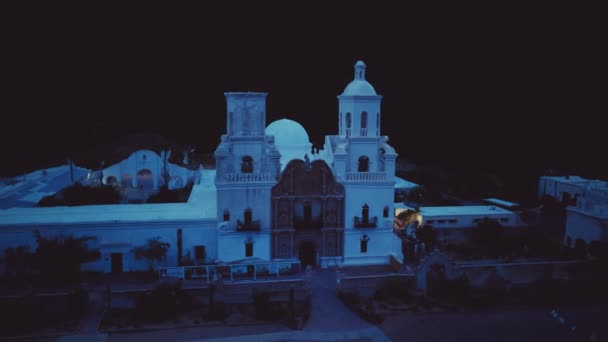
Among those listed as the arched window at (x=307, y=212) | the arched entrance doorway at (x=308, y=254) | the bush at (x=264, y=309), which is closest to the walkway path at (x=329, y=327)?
the bush at (x=264, y=309)

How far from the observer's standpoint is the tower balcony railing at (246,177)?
25.6 m

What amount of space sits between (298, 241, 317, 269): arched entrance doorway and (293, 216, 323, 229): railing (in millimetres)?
1027

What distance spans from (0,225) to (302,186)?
49.0 ft

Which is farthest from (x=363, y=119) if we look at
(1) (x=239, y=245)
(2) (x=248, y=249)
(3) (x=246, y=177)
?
(1) (x=239, y=245)

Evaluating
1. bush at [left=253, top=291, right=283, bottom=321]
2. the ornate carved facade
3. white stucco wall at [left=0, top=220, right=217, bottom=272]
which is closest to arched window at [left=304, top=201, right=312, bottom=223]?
the ornate carved facade

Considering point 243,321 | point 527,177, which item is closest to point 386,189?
point 243,321

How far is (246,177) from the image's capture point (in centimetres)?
2570

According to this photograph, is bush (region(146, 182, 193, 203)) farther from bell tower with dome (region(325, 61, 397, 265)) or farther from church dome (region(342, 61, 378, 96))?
church dome (region(342, 61, 378, 96))

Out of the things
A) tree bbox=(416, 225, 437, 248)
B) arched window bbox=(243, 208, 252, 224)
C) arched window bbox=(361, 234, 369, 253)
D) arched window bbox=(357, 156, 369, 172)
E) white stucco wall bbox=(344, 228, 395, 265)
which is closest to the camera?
arched window bbox=(243, 208, 252, 224)

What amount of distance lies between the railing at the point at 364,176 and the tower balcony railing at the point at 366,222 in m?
2.04

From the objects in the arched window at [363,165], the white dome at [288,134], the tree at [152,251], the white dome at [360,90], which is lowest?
the tree at [152,251]

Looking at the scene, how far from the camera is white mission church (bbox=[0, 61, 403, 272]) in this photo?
2553 cm

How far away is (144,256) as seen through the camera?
82.0ft

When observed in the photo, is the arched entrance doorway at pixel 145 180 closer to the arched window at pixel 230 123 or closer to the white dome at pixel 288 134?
the white dome at pixel 288 134
